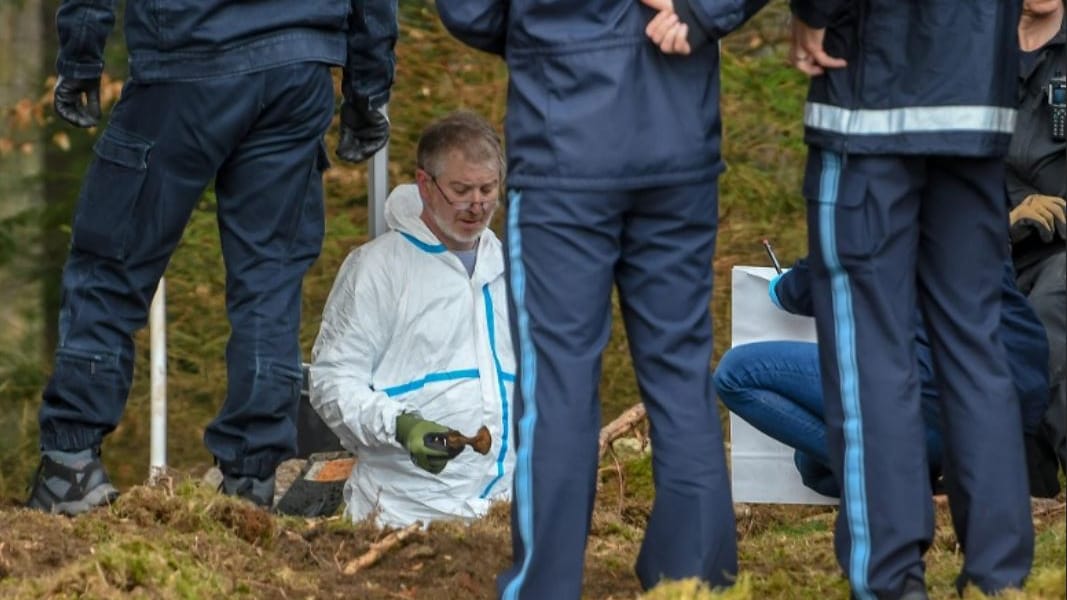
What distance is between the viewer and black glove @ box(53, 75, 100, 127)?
4.82m

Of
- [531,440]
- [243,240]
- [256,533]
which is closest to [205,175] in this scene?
[243,240]

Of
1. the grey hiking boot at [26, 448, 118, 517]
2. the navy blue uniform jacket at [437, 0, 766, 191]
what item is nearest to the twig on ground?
the navy blue uniform jacket at [437, 0, 766, 191]

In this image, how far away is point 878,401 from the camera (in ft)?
12.2

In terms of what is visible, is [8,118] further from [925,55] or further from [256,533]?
[925,55]

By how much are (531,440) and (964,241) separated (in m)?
0.89

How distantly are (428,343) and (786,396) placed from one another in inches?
37.2

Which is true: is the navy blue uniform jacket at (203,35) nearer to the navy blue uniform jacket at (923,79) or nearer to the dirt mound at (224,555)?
the dirt mound at (224,555)

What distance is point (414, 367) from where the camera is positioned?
5.26m

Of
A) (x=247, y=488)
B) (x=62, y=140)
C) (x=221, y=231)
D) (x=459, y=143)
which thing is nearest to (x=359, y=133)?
(x=459, y=143)

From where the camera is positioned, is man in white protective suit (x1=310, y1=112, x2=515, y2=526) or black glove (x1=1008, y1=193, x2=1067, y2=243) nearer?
black glove (x1=1008, y1=193, x2=1067, y2=243)

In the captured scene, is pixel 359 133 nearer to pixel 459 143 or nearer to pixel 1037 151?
pixel 459 143

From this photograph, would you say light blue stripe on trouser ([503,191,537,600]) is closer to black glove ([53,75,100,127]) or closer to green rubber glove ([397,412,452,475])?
green rubber glove ([397,412,452,475])

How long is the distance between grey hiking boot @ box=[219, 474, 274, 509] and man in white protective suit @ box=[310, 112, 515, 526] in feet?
1.04

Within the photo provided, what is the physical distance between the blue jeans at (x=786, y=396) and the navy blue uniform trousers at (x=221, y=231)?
1.11 metres
